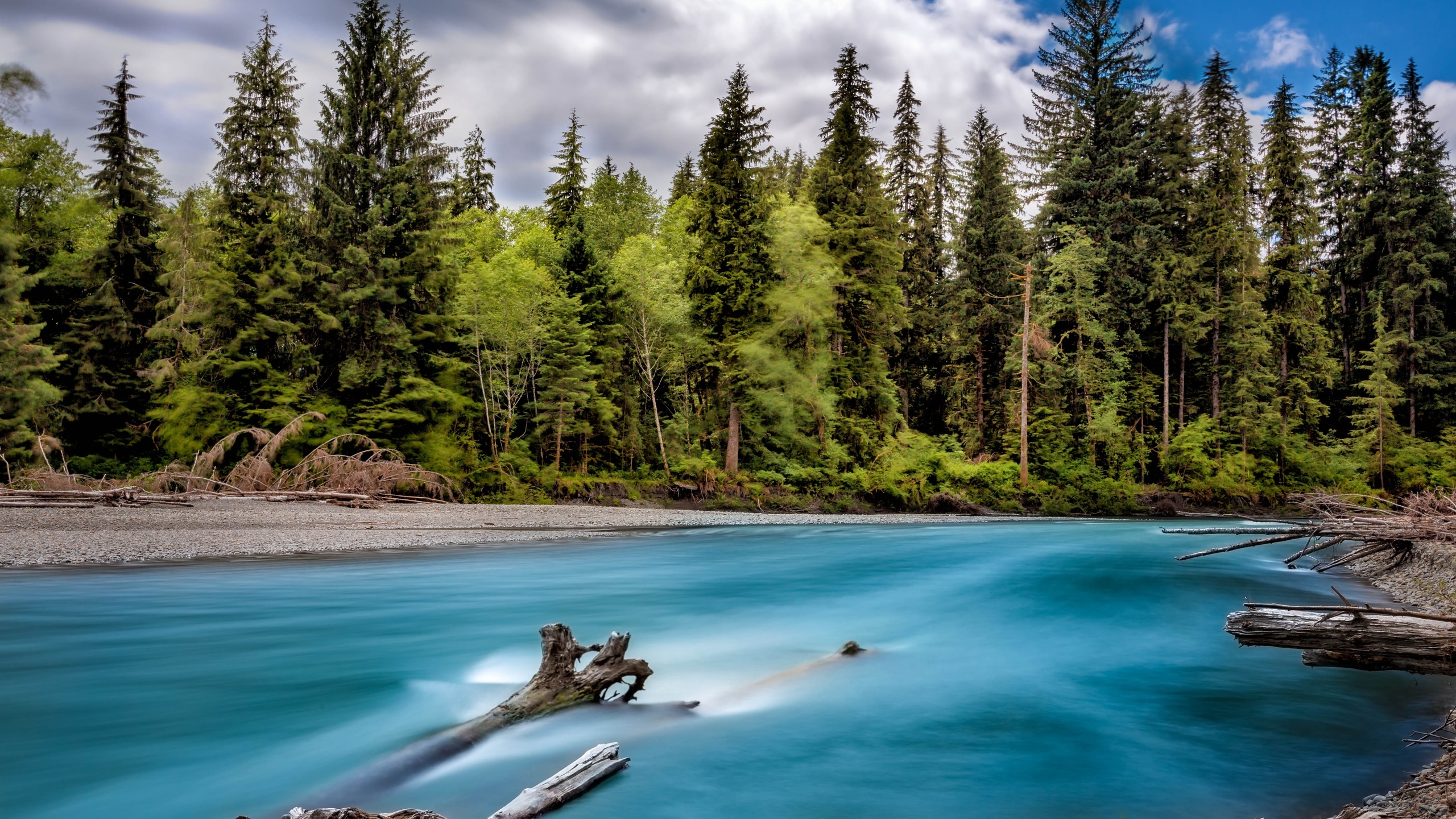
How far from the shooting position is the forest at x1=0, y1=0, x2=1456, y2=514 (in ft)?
85.7

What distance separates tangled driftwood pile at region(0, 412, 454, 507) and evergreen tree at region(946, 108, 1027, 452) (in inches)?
1000

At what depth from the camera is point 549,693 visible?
4699 mm

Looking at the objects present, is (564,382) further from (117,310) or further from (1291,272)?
(1291,272)

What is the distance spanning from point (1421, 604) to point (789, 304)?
23.1 m

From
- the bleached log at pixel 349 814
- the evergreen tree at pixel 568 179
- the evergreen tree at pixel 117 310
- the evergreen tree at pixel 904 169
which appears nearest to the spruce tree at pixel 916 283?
the evergreen tree at pixel 904 169

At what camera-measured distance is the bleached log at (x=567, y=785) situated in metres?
3.14

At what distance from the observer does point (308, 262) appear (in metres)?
25.9

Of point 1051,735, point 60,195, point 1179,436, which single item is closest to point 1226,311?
point 1179,436

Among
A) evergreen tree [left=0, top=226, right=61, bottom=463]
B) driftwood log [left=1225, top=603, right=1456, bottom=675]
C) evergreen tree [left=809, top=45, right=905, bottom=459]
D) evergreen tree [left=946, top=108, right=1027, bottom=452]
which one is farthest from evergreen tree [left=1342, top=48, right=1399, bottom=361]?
evergreen tree [left=0, top=226, right=61, bottom=463]

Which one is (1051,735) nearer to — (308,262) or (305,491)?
(305,491)

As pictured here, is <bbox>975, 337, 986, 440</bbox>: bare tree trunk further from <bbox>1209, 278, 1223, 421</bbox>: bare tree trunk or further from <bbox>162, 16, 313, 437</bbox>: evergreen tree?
<bbox>162, 16, 313, 437</bbox>: evergreen tree

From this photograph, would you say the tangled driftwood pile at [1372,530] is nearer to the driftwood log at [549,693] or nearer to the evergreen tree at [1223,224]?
the driftwood log at [549,693]

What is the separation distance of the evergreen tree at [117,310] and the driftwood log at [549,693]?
30.7 metres

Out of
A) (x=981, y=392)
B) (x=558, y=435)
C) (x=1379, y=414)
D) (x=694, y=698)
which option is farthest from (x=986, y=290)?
(x=694, y=698)
